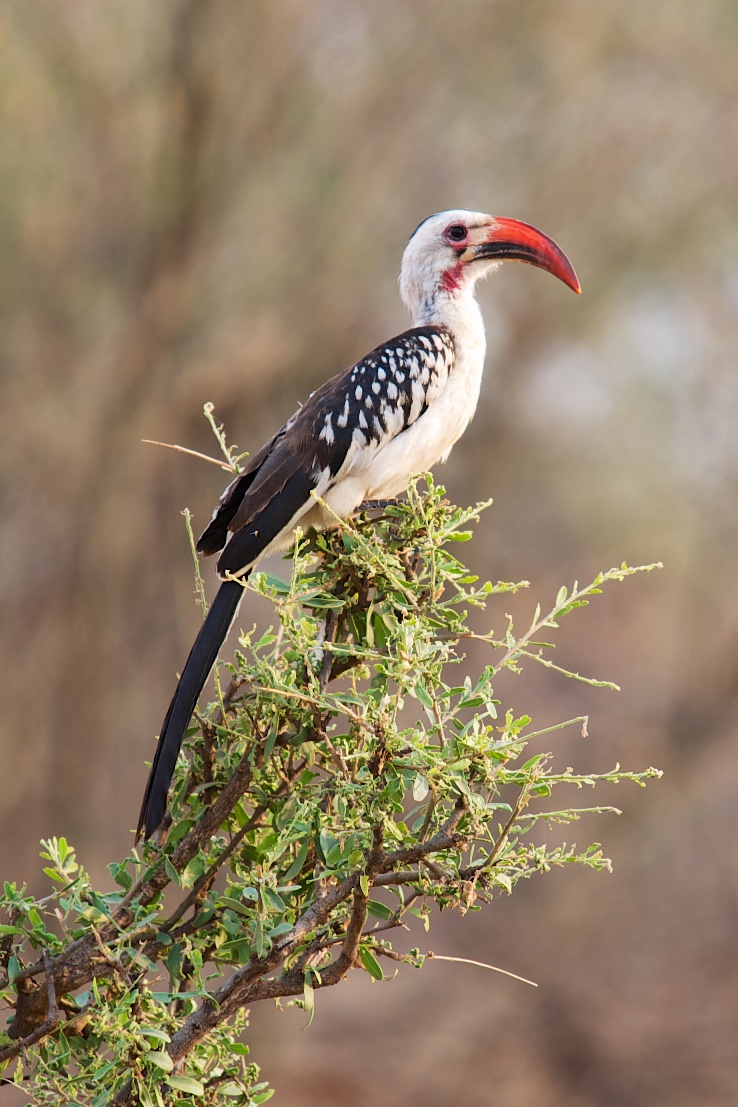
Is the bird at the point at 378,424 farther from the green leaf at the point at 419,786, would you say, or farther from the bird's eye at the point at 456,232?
the green leaf at the point at 419,786

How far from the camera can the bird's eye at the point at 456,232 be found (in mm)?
3455

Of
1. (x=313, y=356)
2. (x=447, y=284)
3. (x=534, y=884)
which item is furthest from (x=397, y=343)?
(x=534, y=884)

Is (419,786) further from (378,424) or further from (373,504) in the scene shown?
(378,424)

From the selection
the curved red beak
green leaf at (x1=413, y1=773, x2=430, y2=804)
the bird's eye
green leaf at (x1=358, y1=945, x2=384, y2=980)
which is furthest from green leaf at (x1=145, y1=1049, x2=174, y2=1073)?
the bird's eye

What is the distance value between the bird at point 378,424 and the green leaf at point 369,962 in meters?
0.45

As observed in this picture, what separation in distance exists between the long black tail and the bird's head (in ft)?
4.16

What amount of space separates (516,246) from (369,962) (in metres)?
2.11

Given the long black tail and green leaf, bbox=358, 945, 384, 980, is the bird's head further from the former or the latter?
green leaf, bbox=358, 945, 384, 980

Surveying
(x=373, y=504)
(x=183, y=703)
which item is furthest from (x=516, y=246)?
(x=183, y=703)

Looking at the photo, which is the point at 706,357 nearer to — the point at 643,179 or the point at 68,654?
the point at 643,179

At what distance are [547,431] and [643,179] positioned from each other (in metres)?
1.77

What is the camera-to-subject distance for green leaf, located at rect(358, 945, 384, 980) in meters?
1.78

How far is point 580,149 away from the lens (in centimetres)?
792

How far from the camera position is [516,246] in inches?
133
